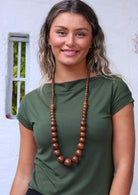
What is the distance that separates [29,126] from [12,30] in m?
1.53

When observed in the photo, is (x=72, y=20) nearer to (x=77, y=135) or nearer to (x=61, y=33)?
(x=61, y=33)

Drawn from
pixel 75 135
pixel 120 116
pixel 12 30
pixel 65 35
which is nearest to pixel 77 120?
pixel 75 135

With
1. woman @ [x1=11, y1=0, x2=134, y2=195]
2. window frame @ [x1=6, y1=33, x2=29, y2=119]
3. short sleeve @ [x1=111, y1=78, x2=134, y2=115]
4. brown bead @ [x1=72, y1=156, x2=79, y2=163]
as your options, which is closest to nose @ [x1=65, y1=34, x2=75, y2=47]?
woman @ [x1=11, y1=0, x2=134, y2=195]

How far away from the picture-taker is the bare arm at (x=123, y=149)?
1268mm

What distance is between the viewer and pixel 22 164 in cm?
159

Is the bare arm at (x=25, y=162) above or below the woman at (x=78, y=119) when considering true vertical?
below

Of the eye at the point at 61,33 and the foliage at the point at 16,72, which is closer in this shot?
the eye at the point at 61,33

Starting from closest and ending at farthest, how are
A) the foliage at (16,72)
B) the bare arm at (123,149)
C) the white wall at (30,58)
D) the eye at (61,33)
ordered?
the bare arm at (123,149) → the eye at (61,33) → the white wall at (30,58) → the foliage at (16,72)

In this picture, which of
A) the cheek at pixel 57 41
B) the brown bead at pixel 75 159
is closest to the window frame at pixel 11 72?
the cheek at pixel 57 41

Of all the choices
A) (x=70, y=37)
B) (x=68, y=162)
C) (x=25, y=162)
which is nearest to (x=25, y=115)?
(x=25, y=162)

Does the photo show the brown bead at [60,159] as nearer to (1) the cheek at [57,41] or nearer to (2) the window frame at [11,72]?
(1) the cheek at [57,41]

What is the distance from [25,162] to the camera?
1.58m

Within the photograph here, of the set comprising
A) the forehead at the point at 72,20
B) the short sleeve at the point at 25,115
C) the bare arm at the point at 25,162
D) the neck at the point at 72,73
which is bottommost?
the bare arm at the point at 25,162

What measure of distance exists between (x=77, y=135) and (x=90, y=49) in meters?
0.46
